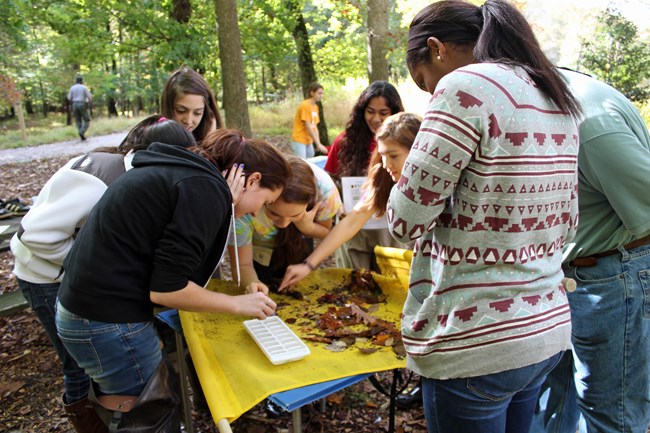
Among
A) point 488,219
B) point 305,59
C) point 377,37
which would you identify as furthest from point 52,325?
point 305,59

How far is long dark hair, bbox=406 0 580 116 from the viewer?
3.52 feet

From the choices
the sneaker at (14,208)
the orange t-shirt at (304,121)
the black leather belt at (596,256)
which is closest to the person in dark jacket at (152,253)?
the black leather belt at (596,256)

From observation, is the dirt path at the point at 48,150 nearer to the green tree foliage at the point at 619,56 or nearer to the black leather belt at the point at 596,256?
the black leather belt at the point at 596,256

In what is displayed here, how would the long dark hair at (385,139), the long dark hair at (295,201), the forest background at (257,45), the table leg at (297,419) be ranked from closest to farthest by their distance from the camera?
the table leg at (297,419) → the long dark hair at (295,201) → the long dark hair at (385,139) → the forest background at (257,45)

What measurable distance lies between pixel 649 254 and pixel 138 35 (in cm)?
667

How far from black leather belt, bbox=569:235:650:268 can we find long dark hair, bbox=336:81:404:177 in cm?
160

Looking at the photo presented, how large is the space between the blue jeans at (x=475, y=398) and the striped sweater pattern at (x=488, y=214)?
35 millimetres

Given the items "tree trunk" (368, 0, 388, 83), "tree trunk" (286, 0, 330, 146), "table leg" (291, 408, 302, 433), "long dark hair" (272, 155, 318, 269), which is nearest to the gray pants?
"tree trunk" (286, 0, 330, 146)

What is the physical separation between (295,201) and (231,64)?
3.42 meters

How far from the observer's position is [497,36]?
3.62ft

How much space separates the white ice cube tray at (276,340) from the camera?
5.47 ft

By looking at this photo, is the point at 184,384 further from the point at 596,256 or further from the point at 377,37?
the point at 377,37

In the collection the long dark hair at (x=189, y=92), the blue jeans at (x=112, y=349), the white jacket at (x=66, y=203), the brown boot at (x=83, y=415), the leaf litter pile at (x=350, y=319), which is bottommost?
the brown boot at (x=83, y=415)

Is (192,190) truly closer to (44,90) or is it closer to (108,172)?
(108,172)
